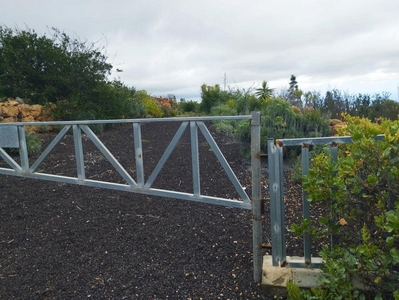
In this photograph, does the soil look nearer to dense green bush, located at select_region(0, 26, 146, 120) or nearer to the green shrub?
the green shrub

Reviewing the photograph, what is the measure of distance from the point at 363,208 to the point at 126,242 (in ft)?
6.62

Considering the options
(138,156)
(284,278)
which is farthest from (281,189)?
(138,156)

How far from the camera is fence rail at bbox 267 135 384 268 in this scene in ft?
6.66

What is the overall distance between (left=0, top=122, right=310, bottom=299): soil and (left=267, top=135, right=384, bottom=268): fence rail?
1.01ft

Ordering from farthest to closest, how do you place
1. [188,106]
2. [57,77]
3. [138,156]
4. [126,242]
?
[188,106]
[57,77]
[126,242]
[138,156]

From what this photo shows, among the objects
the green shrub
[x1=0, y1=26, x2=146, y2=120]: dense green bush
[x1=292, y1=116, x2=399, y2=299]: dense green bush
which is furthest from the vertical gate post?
[x1=0, y1=26, x2=146, y2=120]: dense green bush

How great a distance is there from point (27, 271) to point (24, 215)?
125cm

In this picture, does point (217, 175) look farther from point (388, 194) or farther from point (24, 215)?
point (388, 194)

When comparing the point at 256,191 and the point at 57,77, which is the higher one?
the point at 57,77

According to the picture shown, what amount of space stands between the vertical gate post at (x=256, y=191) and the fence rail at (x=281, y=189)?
79mm

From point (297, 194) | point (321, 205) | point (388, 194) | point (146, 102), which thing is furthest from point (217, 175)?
point (146, 102)

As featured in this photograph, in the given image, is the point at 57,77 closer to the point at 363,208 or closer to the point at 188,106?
the point at 188,106

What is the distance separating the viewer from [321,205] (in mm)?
3523

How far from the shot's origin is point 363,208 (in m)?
1.96
